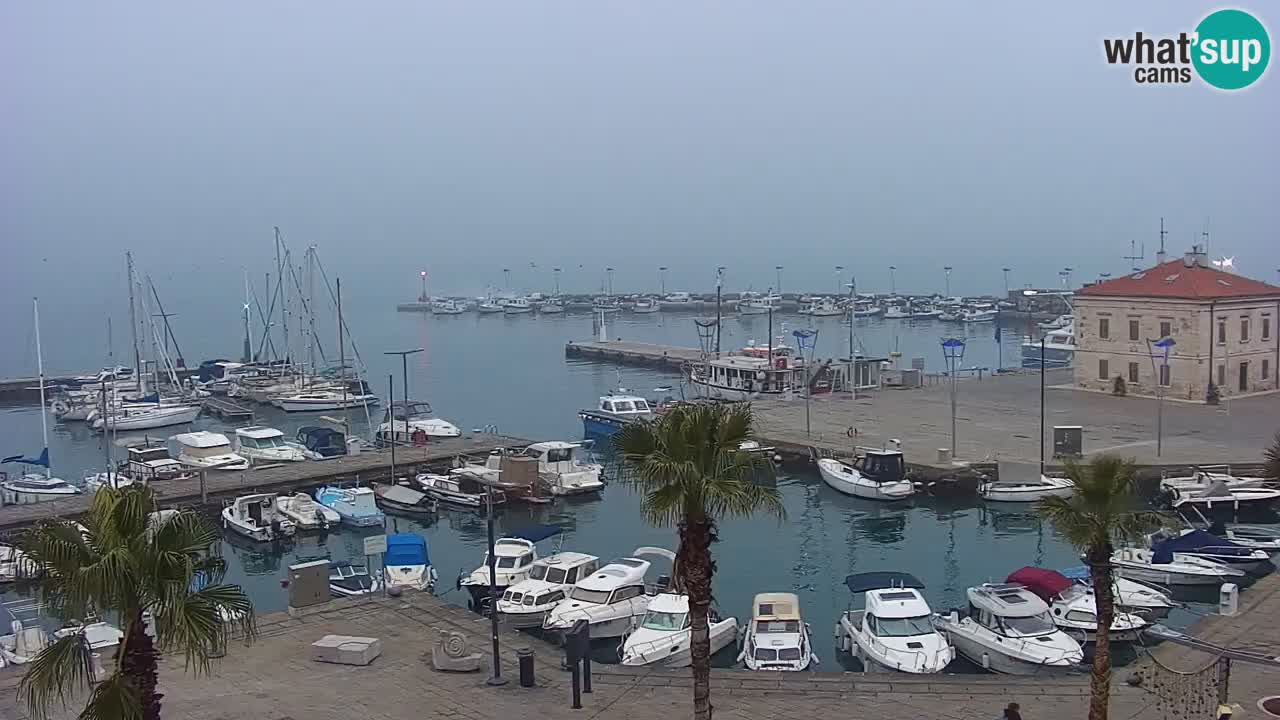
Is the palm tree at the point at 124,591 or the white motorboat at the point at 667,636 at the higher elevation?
the palm tree at the point at 124,591

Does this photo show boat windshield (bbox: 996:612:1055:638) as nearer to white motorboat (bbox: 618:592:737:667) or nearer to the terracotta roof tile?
white motorboat (bbox: 618:592:737:667)

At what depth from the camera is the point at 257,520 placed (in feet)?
126

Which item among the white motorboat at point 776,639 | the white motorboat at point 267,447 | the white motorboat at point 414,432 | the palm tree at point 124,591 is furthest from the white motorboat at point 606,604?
the white motorboat at point 267,447

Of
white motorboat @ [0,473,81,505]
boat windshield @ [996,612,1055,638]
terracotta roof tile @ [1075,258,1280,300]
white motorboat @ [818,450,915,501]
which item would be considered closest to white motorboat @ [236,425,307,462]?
white motorboat @ [0,473,81,505]

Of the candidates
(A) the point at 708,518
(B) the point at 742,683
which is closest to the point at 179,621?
(A) the point at 708,518

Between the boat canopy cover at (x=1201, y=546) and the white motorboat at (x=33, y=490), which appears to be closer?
the boat canopy cover at (x=1201, y=546)

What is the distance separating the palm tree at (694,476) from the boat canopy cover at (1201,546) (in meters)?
→ 20.2

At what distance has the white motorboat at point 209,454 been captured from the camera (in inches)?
1873

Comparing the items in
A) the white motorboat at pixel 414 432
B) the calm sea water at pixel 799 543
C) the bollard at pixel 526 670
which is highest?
the bollard at pixel 526 670

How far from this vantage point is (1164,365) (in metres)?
50.4

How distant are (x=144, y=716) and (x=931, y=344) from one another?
134042 millimetres

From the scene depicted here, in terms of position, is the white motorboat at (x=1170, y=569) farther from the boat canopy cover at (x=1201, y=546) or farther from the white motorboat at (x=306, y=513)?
the white motorboat at (x=306, y=513)

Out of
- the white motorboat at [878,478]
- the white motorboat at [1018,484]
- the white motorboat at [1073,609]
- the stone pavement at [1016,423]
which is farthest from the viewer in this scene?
the stone pavement at [1016,423]

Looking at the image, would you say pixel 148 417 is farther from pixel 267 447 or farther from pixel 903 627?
pixel 903 627
